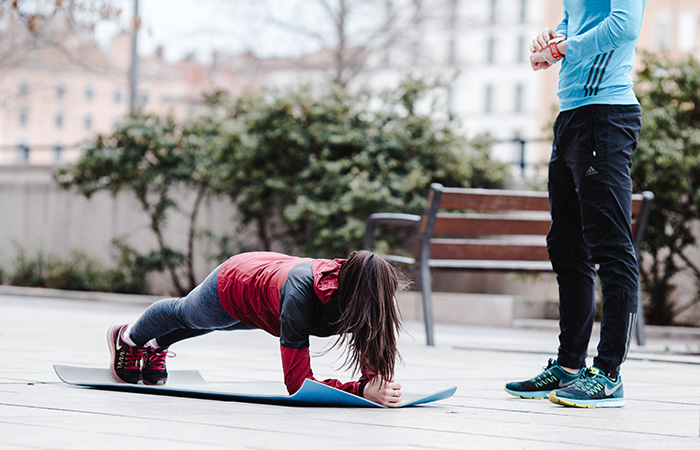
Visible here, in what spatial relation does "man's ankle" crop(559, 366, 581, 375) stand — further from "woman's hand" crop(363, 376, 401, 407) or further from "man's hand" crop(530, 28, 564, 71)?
"man's hand" crop(530, 28, 564, 71)

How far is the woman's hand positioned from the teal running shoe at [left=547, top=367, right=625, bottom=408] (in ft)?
2.07

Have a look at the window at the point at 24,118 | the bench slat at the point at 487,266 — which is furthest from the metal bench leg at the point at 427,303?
the window at the point at 24,118

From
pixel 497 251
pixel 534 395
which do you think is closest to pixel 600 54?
pixel 534 395

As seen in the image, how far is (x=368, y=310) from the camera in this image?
3.28 metres

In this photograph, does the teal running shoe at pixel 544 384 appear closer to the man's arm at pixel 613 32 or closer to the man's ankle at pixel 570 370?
the man's ankle at pixel 570 370

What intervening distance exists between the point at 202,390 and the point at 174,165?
30.0 ft

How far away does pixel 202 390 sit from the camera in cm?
369

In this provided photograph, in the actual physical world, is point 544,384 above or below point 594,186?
below

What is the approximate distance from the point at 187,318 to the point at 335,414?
782 millimetres

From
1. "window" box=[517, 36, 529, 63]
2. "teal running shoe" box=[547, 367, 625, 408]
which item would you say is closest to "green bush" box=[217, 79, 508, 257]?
"teal running shoe" box=[547, 367, 625, 408]

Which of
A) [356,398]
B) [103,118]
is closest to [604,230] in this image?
[356,398]

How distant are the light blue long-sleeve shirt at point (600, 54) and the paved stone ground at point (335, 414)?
1185mm

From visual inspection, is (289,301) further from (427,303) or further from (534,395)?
(427,303)

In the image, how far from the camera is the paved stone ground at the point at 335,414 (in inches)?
105
